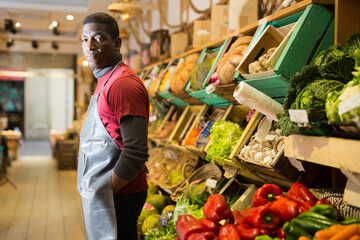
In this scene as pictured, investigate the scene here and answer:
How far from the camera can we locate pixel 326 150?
5.31ft

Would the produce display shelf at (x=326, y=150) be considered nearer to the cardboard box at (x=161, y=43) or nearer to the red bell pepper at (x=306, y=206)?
the red bell pepper at (x=306, y=206)

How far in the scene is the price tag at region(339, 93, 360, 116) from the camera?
1.35 meters

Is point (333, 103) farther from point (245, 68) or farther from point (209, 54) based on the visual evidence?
point (209, 54)

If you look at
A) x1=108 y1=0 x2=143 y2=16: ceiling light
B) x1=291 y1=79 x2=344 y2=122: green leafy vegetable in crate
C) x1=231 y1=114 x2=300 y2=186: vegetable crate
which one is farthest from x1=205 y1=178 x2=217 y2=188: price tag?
x1=108 y1=0 x2=143 y2=16: ceiling light

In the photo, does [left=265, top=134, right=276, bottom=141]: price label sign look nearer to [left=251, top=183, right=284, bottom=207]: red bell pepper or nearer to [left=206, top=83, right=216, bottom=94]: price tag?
[left=251, top=183, right=284, bottom=207]: red bell pepper

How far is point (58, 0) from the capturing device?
9.21 m

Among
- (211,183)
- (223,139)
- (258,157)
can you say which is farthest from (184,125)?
(258,157)

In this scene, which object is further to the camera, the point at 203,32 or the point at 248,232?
the point at 203,32

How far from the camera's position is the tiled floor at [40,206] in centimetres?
481

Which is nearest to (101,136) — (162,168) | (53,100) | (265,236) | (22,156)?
(265,236)

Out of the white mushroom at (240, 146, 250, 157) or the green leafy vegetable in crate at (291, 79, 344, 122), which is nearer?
the green leafy vegetable in crate at (291, 79, 344, 122)

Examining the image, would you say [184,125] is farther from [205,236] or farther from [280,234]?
[280,234]

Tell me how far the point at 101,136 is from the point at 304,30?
116cm

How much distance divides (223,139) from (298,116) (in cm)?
119
